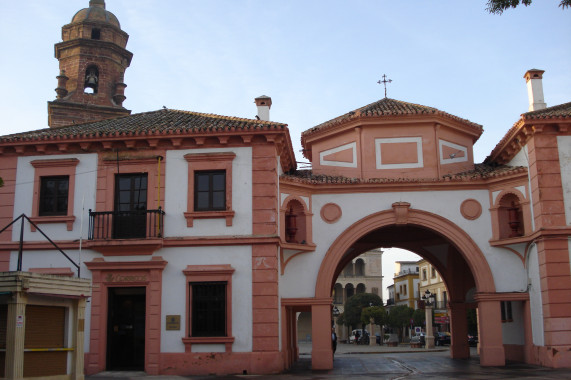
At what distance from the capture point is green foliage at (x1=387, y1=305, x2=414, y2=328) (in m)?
53.1

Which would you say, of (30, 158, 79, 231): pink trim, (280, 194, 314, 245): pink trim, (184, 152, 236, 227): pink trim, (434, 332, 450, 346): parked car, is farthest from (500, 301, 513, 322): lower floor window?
(434, 332, 450, 346): parked car

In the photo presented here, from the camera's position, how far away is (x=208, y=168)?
1734cm

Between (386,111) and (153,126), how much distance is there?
717 centimetres

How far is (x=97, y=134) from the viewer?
17.5 metres

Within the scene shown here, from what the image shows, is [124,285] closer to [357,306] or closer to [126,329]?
[126,329]

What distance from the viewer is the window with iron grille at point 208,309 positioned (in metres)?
16.4

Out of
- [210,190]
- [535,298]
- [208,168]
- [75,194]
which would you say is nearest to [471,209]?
[535,298]

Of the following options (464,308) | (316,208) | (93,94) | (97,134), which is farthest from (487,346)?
(93,94)

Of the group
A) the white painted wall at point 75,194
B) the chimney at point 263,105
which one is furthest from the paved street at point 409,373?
the chimney at point 263,105

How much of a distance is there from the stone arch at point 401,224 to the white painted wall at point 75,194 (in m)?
6.97

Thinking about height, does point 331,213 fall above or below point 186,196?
below

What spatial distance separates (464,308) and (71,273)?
44.7 ft

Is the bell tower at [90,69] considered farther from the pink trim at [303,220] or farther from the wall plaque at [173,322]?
the wall plaque at [173,322]

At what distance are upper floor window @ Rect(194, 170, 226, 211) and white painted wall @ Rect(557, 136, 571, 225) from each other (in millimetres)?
9200
